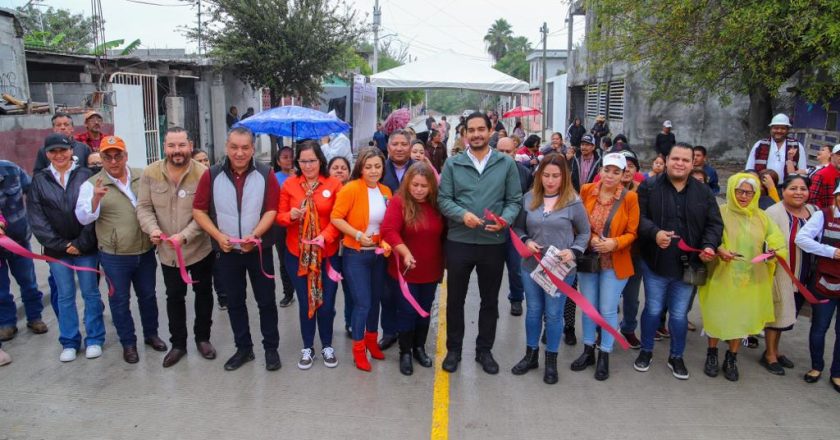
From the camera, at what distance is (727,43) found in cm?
959

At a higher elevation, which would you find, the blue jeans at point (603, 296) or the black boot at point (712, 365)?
the blue jeans at point (603, 296)

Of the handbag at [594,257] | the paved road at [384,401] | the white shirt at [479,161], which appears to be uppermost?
the white shirt at [479,161]

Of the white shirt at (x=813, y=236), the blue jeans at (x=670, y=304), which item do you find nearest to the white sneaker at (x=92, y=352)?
the blue jeans at (x=670, y=304)

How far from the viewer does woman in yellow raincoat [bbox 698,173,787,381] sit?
15.1 feet

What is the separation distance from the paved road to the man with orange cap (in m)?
0.45

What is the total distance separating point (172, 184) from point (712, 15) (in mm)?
8679

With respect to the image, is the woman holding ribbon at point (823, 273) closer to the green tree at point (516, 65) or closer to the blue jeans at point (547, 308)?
the blue jeans at point (547, 308)

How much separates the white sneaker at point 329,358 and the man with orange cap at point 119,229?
1.48 meters

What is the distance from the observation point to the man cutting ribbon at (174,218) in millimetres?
4707

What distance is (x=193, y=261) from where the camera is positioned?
15.9ft

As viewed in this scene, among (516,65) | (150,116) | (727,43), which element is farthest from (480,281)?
(516,65)

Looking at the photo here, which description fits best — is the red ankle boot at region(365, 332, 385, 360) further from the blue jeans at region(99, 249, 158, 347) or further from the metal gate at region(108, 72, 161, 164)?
the metal gate at region(108, 72, 161, 164)

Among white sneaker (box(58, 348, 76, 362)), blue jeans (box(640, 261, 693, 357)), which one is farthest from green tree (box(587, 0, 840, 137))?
white sneaker (box(58, 348, 76, 362))

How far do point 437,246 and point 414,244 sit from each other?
0.18 meters
